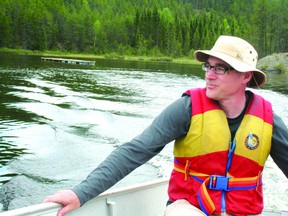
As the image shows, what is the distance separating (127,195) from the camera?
118 inches

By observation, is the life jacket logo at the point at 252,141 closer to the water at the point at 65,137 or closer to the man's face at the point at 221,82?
the man's face at the point at 221,82

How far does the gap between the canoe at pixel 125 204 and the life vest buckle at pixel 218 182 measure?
72 cm

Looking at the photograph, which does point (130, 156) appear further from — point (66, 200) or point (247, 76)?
point (247, 76)

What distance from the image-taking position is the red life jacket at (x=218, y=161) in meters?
2.55

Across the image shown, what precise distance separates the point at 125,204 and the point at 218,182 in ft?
2.60

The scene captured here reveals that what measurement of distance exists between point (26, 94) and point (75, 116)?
557cm

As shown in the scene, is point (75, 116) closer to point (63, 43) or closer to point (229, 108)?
point (229, 108)

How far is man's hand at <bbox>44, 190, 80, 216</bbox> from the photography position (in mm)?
2297

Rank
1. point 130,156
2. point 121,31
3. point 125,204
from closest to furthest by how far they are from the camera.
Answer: point 130,156 < point 125,204 < point 121,31

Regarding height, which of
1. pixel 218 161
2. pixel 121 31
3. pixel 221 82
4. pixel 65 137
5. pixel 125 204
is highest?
pixel 121 31

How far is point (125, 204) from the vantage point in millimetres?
2982

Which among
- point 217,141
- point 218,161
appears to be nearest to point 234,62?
point 217,141

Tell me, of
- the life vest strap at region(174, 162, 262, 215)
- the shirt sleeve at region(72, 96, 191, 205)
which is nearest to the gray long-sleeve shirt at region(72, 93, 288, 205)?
the shirt sleeve at region(72, 96, 191, 205)

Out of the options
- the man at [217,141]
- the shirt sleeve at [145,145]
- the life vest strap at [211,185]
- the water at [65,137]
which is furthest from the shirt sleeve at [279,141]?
the water at [65,137]
